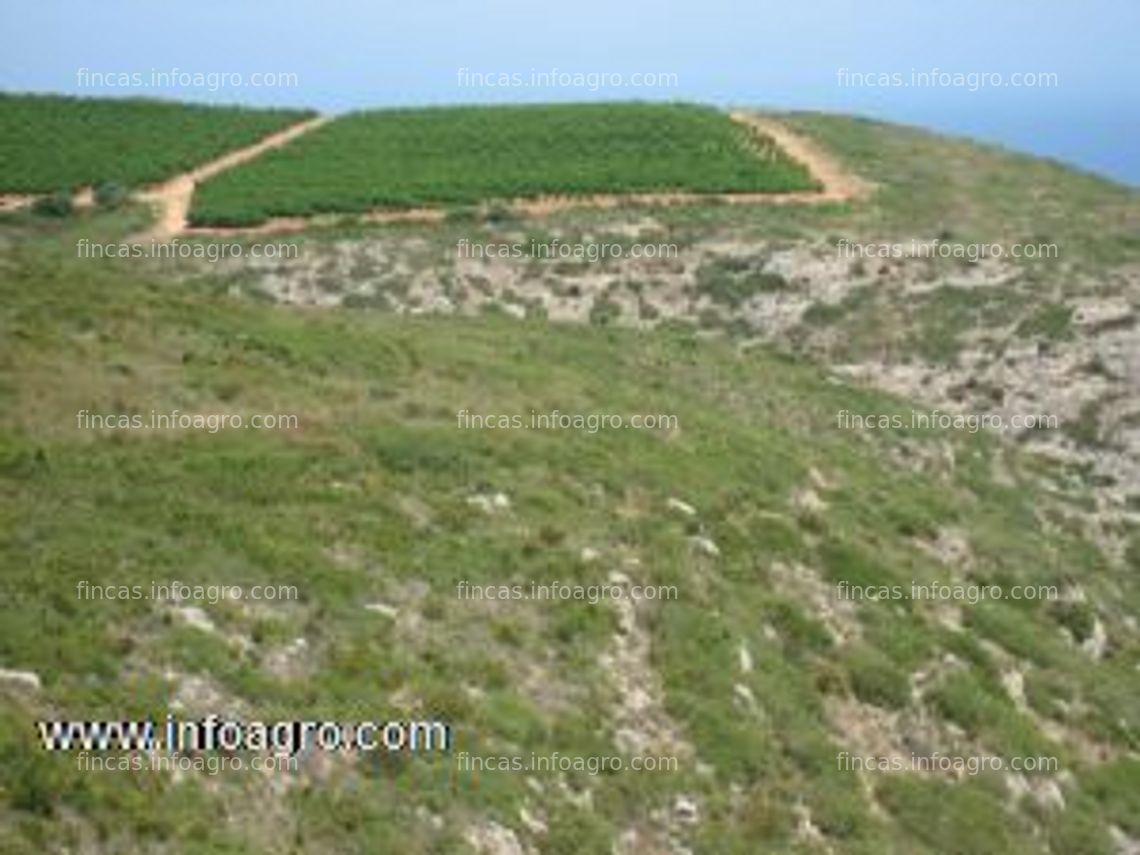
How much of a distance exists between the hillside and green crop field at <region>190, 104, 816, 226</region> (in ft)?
68.6

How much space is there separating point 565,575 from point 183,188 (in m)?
58.3

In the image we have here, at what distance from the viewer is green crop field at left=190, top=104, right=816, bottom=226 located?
255ft

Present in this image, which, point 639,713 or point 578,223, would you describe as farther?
point 578,223

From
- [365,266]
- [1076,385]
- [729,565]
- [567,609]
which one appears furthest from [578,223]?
[567,609]

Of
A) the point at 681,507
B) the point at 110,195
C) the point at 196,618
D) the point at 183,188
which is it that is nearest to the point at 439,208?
the point at 183,188

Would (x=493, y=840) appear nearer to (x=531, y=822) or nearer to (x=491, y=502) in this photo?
(x=531, y=822)

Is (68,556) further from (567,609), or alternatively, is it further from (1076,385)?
(1076,385)

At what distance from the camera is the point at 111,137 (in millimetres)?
93688

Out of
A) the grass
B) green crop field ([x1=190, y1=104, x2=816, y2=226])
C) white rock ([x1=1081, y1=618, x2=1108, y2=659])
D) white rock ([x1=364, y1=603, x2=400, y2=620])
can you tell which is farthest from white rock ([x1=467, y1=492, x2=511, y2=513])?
green crop field ([x1=190, y1=104, x2=816, y2=226])

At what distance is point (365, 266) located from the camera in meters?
68.0

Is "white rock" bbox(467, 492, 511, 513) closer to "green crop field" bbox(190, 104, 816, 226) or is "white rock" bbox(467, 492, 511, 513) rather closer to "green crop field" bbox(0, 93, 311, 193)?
"green crop field" bbox(190, 104, 816, 226)

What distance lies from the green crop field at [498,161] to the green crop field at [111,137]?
4.72 metres

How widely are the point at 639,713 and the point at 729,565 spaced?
744 cm

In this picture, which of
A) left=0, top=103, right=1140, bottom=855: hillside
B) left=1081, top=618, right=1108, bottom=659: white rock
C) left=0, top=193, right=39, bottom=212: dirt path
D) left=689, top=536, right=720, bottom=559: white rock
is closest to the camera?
left=0, top=103, right=1140, bottom=855: hillside
